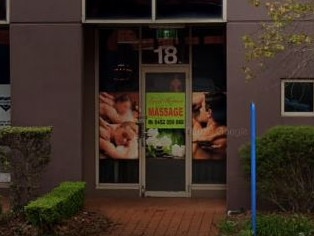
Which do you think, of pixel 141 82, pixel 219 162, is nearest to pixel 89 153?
pixel 141 82

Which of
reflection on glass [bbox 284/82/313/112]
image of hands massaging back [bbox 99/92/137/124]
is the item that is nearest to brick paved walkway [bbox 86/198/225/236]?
image of hands massaging back [bbox 99/92/137/124]

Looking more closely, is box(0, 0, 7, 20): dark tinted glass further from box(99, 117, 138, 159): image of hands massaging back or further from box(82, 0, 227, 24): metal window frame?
box(99, 117, 138, 159): image of hands massaging back

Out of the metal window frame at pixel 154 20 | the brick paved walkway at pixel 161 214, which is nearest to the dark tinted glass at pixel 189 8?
the metal window frame at pixel 154 20

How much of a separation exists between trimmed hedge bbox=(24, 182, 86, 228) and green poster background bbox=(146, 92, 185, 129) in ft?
8.81

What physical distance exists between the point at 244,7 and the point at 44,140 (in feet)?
12.3

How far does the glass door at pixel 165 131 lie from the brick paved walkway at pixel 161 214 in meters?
0.34

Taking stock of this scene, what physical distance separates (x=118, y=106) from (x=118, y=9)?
2044 millimetres

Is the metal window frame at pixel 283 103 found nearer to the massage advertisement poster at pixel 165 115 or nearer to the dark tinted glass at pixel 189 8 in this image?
the dark tinted glass at pixel 189 8

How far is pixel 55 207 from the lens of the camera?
349 inches

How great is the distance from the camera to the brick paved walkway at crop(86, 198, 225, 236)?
9617 mm

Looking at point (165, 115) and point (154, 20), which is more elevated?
point (154, 20)

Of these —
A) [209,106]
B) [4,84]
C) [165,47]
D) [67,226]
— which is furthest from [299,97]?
[4,84]

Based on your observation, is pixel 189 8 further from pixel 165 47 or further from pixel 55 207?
pixel 55 207

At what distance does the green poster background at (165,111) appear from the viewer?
483 inches
